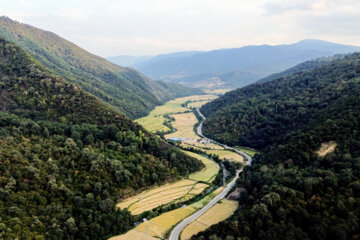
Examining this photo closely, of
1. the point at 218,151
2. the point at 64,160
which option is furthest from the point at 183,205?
the point at 218,151

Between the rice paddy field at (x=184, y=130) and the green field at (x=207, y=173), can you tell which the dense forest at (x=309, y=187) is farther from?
the rice paddy field at (x=184, y=130)

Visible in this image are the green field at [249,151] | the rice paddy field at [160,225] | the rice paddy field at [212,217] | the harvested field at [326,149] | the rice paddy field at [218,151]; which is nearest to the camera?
the rice paddy field at [160,225]

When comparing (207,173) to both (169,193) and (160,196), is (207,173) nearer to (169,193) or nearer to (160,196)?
(169,193)

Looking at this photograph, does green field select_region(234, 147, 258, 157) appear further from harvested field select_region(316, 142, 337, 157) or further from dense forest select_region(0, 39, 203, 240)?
harvested field select_region(316, 142, 337, 157)

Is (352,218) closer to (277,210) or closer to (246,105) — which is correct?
(277,210)

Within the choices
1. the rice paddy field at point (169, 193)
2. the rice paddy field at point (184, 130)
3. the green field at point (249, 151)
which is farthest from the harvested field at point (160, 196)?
the rice paddy field at point (184, 130)

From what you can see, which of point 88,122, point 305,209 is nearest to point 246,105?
point 88,122

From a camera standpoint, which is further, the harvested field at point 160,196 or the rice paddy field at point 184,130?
the rice paddy field at point 184,130

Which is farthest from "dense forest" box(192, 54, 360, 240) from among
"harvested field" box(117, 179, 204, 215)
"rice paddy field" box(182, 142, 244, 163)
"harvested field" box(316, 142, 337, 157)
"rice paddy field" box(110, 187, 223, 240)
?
"harvested field" box(117, 179, 204, 215)
